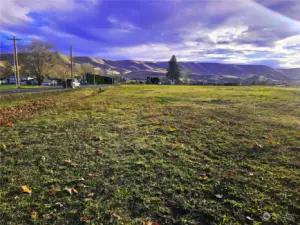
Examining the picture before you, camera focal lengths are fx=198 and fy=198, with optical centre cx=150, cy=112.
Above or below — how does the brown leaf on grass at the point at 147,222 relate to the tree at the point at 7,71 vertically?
below

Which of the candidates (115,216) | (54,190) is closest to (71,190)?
(54,190)

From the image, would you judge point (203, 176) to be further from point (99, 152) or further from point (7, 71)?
point (7, 71)

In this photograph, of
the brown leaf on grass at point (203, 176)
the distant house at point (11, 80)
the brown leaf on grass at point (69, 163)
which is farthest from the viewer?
the distant house at point (11, 80)

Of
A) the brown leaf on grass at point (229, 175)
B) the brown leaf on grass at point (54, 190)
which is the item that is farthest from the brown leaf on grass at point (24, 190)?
the brown leaf on grass at point (229, 175)

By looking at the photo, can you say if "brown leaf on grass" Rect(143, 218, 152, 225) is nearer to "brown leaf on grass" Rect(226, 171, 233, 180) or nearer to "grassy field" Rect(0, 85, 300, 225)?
"grassy field" Rect(0, 85, 300, 225)

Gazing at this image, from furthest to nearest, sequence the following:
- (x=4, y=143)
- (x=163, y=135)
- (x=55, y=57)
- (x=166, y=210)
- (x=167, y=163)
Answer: (x=55, y=57) < (x=163, y=135) < (x=4, y=143) < (x=167, y=163) < (x=166, y=210)

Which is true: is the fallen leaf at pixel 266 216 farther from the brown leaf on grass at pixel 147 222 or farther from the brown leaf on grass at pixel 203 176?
the brown leaf on grass at pixel 147 222

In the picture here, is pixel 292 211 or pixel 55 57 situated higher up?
pixel 55 57

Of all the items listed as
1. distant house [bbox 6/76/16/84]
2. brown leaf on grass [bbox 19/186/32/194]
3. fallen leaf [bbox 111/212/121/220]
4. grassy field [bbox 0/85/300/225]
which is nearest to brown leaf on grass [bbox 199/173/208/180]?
grassy field [bbox 0/85/300/225]

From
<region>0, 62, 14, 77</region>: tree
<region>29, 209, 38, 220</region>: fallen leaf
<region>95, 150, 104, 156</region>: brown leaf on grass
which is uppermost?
<region>0, 62, 14, 77</region>: tree

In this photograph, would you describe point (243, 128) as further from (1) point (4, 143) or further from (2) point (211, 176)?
(1) point (4, 143)

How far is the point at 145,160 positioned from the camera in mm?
4328

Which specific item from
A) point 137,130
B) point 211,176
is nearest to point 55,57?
point 137,130

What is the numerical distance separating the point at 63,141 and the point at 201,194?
3.90 m
